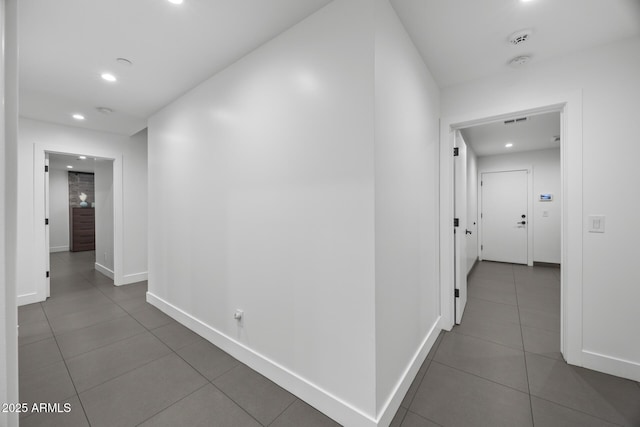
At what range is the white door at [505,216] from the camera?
5.77 meters

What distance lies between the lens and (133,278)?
14.8 ft

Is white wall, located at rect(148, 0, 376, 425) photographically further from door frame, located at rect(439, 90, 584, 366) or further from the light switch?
the light switch

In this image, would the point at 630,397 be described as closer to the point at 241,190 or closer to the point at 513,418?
the point at 513,418

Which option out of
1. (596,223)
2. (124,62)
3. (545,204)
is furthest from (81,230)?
(545,204)

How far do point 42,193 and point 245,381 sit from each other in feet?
14.0

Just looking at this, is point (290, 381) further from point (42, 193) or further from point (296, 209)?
point (42, 193)

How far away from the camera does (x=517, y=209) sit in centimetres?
585

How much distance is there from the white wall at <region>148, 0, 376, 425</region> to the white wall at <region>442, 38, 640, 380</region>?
1974 mm

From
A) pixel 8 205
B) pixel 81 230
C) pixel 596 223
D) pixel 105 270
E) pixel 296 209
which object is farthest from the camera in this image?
pixel 81 230

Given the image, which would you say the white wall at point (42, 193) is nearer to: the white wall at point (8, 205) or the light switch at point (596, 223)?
the white wall at point (8, 205)

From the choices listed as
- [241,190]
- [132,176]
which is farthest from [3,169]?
[132,176]

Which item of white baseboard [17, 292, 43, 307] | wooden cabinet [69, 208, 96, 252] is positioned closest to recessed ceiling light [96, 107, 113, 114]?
white baseboard [17, 292, 43, 307]

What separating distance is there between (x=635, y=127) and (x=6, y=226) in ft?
12.6

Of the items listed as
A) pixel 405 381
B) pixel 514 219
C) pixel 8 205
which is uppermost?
pixel 8 205
